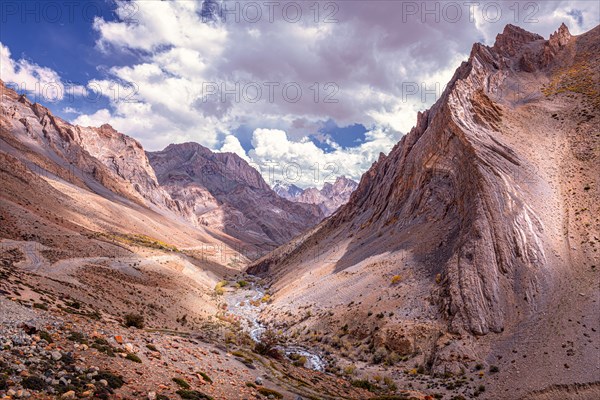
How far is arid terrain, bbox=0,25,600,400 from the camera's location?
50.8 feet

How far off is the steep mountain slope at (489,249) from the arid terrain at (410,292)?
175 mm

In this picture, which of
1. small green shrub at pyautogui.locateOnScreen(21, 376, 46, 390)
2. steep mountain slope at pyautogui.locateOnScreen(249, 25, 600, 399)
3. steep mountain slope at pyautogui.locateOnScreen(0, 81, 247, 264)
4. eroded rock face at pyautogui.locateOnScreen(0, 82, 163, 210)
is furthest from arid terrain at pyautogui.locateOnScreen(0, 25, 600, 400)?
eroded rock face at pyautogui.locateOnScreen(0, 82, 163, 210)

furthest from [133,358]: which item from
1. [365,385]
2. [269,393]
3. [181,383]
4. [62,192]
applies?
[62,192]

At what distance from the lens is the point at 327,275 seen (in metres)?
51.3

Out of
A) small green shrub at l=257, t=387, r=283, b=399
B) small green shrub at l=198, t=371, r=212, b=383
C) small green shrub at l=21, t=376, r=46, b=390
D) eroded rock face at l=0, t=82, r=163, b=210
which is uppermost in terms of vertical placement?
eroded rock face at l=0, t=82, r=163, b=210

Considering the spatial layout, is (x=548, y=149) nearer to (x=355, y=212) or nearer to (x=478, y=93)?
(x=478, y=93)

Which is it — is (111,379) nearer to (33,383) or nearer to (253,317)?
(33,383)

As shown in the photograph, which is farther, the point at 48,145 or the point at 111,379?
the point at 48,145

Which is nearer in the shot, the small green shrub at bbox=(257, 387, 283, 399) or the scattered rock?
the scattered rock

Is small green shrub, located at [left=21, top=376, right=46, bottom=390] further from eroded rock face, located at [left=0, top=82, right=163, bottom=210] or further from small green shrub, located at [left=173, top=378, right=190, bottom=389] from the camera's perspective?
eroded rock face, located at [left=0, top=82, right=163, bottom=210]

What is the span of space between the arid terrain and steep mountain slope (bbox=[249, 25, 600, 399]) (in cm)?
18

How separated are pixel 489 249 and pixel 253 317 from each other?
2989 cm

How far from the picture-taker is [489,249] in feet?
102

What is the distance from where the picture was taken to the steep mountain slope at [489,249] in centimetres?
2467
